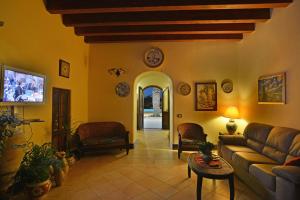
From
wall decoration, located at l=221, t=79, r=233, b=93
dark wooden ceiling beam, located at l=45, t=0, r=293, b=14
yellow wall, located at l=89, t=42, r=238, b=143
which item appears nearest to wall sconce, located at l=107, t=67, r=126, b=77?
yellow wall, located at l=89, t=42, r=238, b=143

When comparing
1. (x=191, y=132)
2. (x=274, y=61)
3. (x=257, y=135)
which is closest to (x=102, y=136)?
(x=191, y=132)

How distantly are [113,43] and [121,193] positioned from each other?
428 centimetres

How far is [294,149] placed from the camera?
261cm

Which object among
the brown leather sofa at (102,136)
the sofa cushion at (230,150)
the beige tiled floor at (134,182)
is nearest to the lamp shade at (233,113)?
the sofa cushion at (230,150)

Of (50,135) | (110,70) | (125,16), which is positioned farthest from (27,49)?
(110,70)

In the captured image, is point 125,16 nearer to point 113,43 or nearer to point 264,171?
point 113,43

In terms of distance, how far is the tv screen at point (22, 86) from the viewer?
2.39 m

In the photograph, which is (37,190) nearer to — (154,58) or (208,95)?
(154,58)

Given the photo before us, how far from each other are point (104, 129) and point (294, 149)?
14.1ft

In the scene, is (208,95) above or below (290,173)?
above

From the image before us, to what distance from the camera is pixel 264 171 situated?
2434mm

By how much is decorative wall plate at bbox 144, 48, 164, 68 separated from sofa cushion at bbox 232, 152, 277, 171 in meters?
3.28

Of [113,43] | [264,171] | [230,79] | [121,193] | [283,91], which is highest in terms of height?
[113,43]

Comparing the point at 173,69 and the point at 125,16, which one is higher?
the point at 125,16
